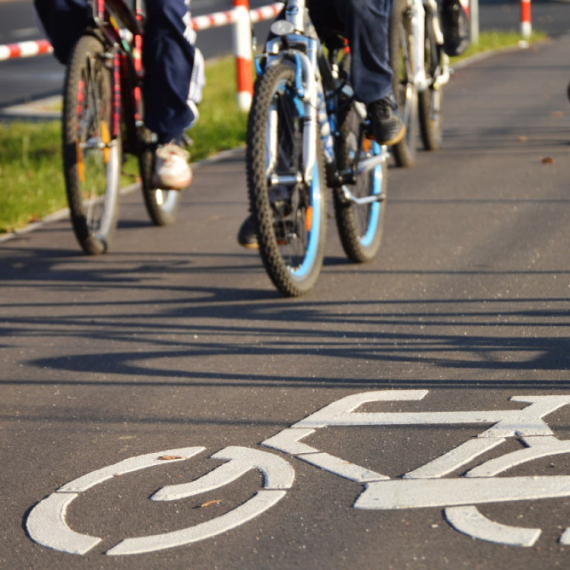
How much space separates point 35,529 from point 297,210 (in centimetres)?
224

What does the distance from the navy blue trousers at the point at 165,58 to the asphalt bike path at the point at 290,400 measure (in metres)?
0.70

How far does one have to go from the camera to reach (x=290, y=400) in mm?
3779

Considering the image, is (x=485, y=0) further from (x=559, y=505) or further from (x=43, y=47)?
(x=559, y=505)

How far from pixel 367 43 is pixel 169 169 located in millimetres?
1164

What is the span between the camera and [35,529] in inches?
116

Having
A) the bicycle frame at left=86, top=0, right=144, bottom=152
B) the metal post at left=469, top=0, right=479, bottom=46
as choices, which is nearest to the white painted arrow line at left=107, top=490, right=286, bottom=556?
the bicycle frame at left=86, top=0, right=144, bottom=152

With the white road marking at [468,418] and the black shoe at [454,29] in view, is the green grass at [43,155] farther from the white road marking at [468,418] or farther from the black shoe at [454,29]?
the white road marking at [468,418]

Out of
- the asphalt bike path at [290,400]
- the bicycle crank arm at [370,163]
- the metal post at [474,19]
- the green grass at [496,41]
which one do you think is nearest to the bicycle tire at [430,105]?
the asphalt bike path at [290,400]

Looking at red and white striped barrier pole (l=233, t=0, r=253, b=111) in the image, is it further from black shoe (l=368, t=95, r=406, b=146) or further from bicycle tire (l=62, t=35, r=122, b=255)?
black shoe (l=368, t=95, r=406, b=146)

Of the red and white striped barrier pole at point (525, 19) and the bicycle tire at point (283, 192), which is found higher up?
the bicycle tire at point (283, 192)

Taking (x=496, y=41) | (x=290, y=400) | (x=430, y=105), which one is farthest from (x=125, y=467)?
(x=496, y=41)

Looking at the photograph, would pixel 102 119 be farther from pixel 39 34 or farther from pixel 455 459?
pixel 39 34

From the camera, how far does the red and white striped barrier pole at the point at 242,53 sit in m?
11.2

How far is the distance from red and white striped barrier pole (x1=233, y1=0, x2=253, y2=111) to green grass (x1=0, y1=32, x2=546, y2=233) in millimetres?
169
